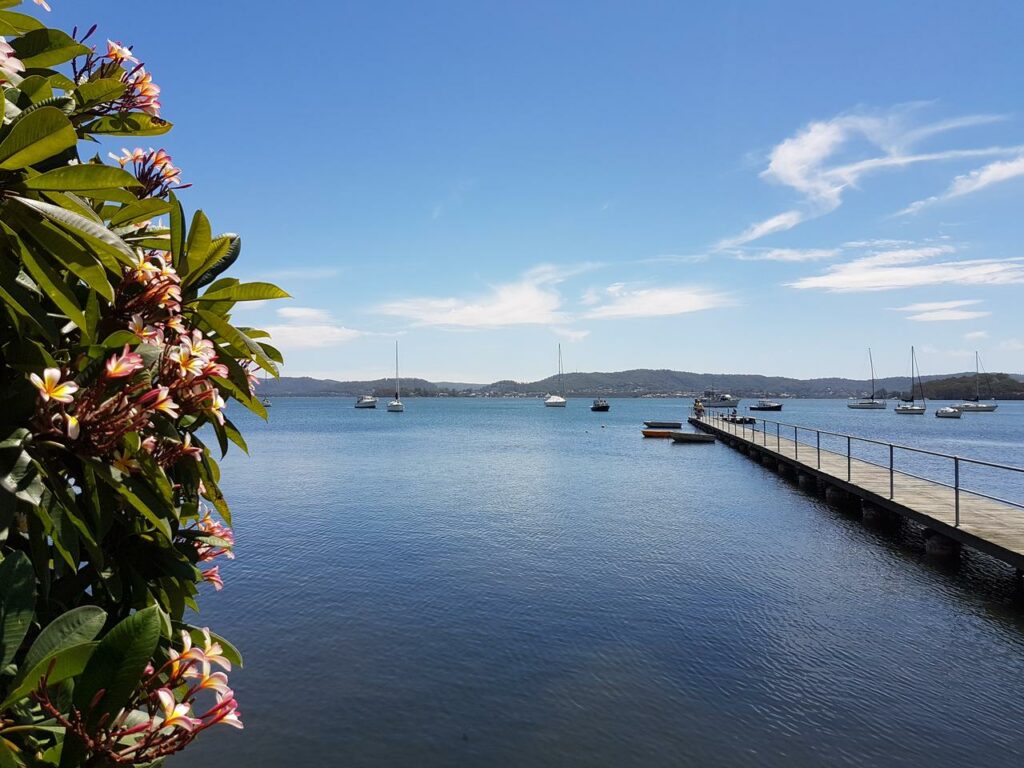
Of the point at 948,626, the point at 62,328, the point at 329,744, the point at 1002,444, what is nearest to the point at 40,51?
the point at 62,328

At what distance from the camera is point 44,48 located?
Result: 1.61 m

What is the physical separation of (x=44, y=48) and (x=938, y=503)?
15.1 m

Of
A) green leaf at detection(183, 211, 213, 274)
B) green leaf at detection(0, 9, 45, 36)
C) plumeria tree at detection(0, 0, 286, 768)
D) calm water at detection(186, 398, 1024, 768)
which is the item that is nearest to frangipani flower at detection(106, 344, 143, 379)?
plumeria tree at detection(0, 0, 286, 768)

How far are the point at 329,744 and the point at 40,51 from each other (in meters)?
6.16

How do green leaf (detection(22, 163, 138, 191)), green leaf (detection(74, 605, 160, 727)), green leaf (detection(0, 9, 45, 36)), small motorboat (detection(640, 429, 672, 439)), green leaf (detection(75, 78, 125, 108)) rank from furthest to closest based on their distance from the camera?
small motorboat (detection(640, 429, 672, 439)) → green leaf (detection(75, 78, 125, 108)) → green leaf (detection(0, 9, 45, 36)) → green leaf (detection(22, 163, 138, 191)) → green leaf (detection(74, 605, 160, 727))

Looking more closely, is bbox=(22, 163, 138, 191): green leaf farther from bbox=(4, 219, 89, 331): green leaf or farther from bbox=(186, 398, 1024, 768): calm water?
bbox=(186, 398, 1024, 768): calm water

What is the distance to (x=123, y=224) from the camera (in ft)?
5.57

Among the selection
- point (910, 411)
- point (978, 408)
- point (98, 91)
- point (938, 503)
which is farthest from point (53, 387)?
point (978, 408)

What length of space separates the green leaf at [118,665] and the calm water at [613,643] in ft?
17.8

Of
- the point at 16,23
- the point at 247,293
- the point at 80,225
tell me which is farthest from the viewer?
the point at 247,293

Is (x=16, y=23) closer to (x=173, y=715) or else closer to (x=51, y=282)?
(x=51, y=282)

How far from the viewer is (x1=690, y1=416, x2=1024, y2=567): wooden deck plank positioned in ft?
30.8

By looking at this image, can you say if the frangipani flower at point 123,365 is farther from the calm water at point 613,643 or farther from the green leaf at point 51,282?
the calm water at point 613,643

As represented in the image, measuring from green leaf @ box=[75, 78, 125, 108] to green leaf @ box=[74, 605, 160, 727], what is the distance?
1.48 m
